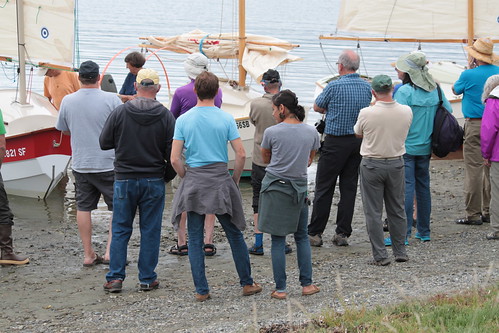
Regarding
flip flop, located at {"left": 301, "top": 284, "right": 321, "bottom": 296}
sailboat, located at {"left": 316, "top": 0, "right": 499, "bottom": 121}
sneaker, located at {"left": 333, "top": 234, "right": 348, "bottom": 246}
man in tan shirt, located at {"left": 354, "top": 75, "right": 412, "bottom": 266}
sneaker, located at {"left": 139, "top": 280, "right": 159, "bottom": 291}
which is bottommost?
sneaker, located at {"left": 139, "top": 280, "right": 159, "bottom": 291}

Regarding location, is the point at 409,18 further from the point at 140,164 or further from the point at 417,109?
the point at 140,164

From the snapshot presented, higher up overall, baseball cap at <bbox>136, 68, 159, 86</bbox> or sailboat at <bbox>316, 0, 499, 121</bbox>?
sailboat at <bbox>316, 0, 499, 121</bbox>

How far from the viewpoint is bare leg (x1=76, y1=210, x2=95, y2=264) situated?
343 inches

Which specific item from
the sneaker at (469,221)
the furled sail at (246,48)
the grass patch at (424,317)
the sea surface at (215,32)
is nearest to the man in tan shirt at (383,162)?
the grass patch at (424,317)

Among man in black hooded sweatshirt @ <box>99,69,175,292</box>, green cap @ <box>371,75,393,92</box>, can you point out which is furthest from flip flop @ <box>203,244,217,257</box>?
green cap @ <box>371,75,393,92</box>

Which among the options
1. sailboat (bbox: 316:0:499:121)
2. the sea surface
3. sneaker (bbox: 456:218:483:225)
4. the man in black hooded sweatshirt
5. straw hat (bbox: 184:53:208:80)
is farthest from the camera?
the sea surface

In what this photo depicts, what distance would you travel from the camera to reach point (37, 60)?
12.8m

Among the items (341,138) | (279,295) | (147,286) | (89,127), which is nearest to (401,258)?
(341,138)

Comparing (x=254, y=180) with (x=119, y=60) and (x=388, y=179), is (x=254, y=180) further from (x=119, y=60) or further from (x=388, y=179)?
(x=119, y=60)

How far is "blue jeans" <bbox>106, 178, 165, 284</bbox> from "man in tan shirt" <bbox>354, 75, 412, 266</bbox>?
2.03 metres

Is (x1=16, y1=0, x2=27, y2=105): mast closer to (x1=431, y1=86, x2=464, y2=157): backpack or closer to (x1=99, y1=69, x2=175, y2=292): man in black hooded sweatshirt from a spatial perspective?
(x1=99, y1=69, x2=175, y2=292): man in black hooded sweatshirt

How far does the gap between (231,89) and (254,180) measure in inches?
267

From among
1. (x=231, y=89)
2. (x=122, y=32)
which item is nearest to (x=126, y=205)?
(x=231, y=89)

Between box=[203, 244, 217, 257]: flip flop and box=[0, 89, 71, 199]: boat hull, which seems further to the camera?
box=[0, 89, 71, 199]: boat hull
